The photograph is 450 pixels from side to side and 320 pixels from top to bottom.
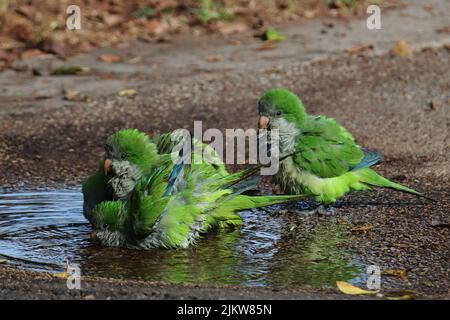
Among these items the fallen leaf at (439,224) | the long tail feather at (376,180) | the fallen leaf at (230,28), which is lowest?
the fallen leaf at (439,224)

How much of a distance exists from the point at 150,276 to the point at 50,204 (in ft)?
5.91

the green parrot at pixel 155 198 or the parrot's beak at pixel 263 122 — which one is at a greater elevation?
the parrot's beak at pixel 263 122

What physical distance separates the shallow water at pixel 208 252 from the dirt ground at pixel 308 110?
255mm

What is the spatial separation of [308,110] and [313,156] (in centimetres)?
280

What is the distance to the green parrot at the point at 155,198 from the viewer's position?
241 inches

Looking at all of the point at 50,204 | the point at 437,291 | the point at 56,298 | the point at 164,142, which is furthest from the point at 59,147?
the point at 437,291

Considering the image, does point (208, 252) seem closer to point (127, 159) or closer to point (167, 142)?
point (127, 159)

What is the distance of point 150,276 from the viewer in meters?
5.72

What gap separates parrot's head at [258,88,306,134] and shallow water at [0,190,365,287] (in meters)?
0.67

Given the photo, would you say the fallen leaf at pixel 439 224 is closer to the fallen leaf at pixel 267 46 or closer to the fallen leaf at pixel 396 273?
the fallen leaf at pixel 396 273

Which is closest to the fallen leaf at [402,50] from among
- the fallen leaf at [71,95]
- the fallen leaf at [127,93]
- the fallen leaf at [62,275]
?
the fallen leaf at [127,93]

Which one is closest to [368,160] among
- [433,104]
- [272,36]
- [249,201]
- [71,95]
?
[249,201]

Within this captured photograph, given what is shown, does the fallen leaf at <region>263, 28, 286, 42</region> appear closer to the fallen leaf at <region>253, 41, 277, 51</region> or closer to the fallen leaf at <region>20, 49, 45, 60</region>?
the fallen leaf at <region>253, 41, 277, 51</region>

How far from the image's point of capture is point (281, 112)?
6977mm
